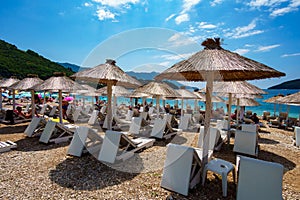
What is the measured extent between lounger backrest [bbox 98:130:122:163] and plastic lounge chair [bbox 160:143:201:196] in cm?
137

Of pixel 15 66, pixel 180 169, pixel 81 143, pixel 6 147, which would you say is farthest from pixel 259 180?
→ pixel 15 66

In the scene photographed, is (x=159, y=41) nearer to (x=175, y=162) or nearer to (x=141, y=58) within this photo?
(x=141, y=58)

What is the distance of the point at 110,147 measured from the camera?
3951mm

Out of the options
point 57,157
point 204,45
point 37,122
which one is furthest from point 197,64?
point 37,122

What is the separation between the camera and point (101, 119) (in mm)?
9172

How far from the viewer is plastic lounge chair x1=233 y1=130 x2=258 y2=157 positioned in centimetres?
478

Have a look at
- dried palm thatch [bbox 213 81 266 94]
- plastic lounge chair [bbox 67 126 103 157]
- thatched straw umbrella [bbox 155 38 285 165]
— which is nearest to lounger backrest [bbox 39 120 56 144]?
plastic lounge chair [bbox 67 126 103 157]

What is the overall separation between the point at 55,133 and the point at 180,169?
4891 mm

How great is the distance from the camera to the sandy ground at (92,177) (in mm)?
2850

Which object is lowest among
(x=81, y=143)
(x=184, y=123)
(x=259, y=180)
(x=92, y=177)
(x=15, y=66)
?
(x=92, y=177)

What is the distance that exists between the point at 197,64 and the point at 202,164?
73.5 inches

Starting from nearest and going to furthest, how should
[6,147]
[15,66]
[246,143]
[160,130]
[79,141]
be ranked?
[79,141], [6,147], [246,143], [160,130], [15,66]

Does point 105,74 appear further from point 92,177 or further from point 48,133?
point 48,133

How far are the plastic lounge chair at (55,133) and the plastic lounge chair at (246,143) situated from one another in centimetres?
544
